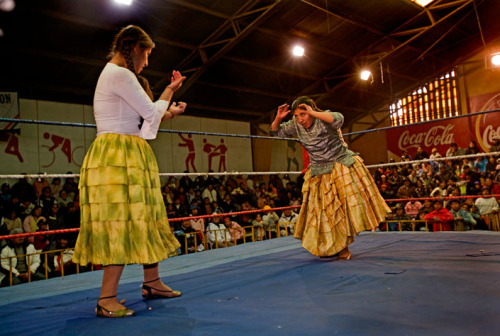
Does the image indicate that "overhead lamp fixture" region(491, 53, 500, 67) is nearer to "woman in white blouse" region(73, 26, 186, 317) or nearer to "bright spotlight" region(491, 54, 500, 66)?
"bright spotlight" region(491, 54, 500, 66)

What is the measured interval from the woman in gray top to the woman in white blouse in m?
1.25

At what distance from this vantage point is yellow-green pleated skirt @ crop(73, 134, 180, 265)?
155cm

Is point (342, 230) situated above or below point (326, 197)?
below

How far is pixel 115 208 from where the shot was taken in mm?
1563

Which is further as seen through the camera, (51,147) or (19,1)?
(51,147)

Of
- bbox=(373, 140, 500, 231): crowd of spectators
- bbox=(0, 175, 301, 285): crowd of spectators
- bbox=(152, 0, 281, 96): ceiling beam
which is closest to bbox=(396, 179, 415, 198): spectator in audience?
bbox=(373, 140, 500, 231): crowd of spectators

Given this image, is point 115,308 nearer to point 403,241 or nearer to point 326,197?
point 326,197

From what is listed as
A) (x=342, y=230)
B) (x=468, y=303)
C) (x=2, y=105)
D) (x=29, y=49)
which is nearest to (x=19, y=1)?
(x=29, y=49)

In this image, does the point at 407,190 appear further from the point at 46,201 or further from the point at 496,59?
the point at 46,201

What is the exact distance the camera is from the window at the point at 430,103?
12.3 metres

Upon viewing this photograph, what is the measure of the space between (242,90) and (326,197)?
7.81m

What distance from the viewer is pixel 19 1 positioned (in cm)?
585

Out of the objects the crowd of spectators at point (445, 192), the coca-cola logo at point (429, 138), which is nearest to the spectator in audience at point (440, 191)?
the crowd of spectators at point (445, 192)

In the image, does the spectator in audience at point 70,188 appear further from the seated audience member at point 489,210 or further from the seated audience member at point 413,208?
the seated audience member at point 489,210
